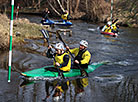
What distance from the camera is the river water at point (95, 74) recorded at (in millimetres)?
6855

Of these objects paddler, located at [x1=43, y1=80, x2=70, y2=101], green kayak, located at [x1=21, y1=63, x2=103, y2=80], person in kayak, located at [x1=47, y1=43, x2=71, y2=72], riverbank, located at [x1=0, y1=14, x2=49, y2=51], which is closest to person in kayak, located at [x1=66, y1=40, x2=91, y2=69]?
green kayak, located at [x1=21, y1=63, x2=103, y2=80]

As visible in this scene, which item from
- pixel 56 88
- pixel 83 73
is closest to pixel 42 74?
pixel 56 88

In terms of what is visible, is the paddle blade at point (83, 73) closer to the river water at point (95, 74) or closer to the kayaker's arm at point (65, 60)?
the river water at point (95, 74)

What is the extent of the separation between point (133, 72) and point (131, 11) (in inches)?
590

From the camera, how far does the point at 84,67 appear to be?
901cm

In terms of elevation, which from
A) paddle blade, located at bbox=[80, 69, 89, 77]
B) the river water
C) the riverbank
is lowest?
the river water

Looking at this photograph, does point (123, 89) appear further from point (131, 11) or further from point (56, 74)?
point (131, 11)

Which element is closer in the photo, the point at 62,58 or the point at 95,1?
the point at 62,58

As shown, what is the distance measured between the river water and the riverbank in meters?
0.46

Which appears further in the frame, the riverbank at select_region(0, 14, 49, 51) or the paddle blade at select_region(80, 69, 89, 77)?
the riverbank at select_region(0, 14, 49, 51)

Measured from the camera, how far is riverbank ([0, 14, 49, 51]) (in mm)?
10930

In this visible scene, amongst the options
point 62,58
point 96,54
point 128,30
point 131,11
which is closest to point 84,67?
point 62,58

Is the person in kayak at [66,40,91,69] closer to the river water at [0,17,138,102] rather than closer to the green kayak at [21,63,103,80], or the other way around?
the green kayak at [21,63,103,80]

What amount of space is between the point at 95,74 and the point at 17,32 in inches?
250
